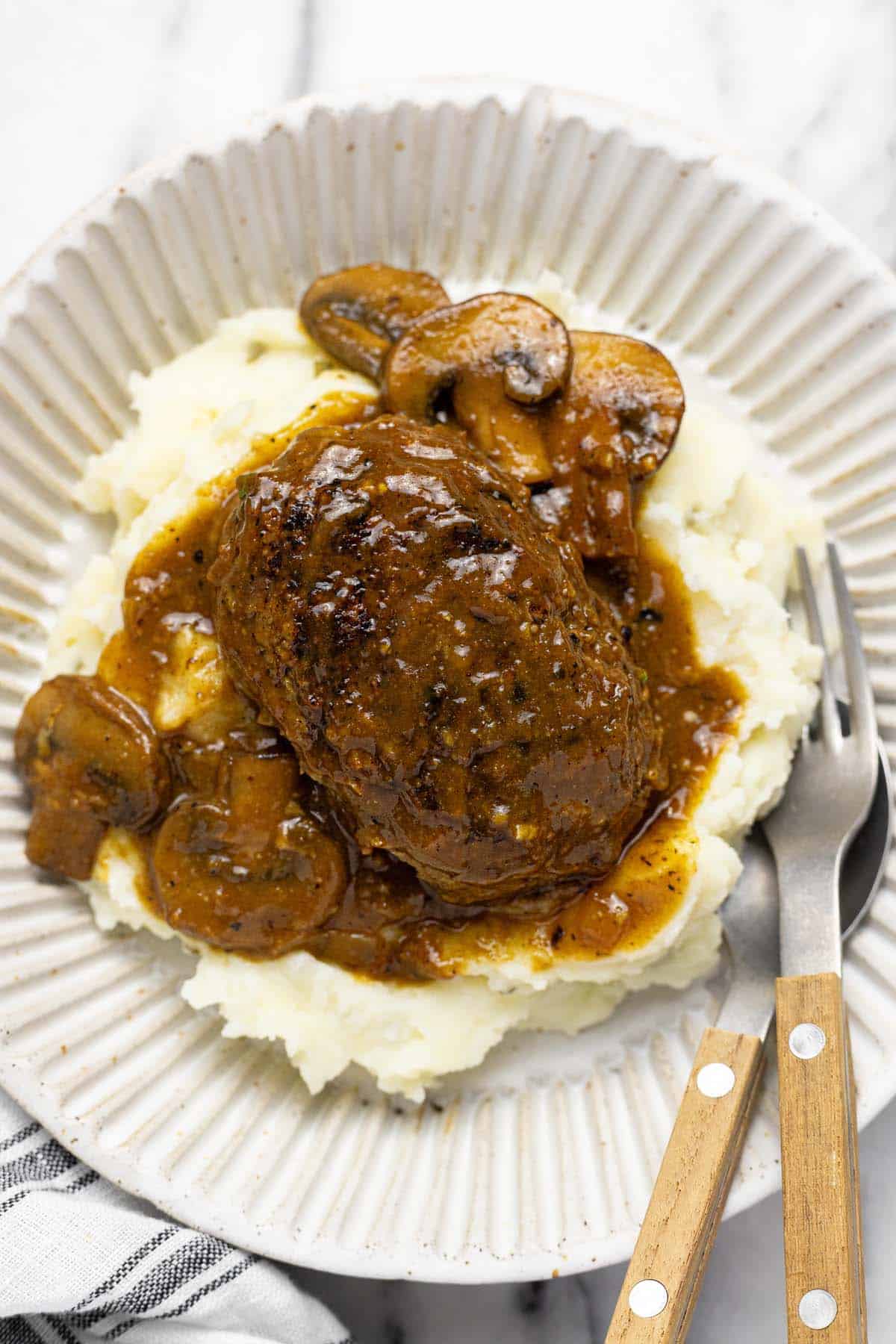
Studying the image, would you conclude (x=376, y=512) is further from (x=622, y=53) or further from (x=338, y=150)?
(x=622, y=53)

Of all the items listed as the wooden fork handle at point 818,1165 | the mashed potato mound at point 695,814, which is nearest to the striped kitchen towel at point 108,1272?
the mashed potato mound at point 695,814

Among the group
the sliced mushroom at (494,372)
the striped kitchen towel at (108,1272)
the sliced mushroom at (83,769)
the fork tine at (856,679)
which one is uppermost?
the fork tine at (856,679)

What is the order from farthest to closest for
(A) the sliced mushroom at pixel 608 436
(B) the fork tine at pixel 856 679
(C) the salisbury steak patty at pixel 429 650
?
(B) the fork tine at pixel 856 679
(A) the sliced mushroom at pixel 608 436
(C) the salisbury steak patty at pixel 429 650

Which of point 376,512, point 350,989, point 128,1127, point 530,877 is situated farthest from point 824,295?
point 128,1127

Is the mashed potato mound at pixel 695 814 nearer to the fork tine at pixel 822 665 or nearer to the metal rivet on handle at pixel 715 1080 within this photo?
the fork tine at pixel 822 665

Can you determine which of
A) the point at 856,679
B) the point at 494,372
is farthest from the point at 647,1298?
the point at 494,372

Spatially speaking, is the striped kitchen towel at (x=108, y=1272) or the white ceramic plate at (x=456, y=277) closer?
the striped kitchen towel at (x=108, y=1272)

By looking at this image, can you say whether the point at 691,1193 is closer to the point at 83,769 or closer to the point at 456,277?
the point at 83,769
